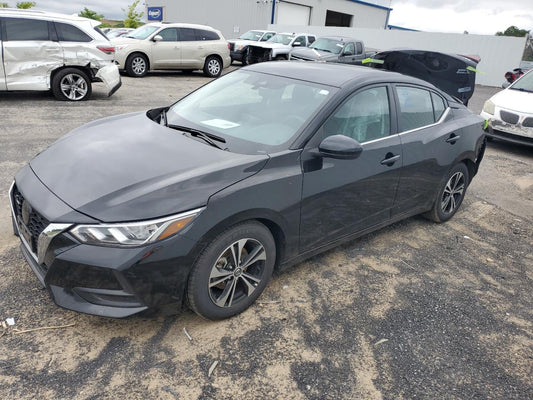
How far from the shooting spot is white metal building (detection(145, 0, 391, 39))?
32844 millimetres

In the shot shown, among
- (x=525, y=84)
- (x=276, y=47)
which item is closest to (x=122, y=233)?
(x=525, y=84)

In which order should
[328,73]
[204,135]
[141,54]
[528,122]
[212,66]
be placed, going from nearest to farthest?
[204,135], [328,73], [528,122], [141,54], [212,66]

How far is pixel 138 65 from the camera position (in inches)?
546

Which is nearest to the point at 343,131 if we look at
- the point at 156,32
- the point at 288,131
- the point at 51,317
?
the point at 288,131

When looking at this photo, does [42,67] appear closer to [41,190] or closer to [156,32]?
[156,32]

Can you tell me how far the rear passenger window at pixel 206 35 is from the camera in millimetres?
14720

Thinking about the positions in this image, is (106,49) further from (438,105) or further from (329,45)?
(329,45)

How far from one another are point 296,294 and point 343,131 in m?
1.28

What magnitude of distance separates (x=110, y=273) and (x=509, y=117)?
7.82m

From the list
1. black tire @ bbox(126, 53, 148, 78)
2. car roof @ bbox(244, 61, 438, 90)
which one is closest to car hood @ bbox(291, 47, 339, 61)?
black tire @ bbox(126, 53, 148, 78)

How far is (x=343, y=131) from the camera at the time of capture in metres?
3.35

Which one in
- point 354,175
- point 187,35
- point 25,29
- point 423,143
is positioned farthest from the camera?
point 187,35

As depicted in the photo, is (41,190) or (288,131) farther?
(288,131)

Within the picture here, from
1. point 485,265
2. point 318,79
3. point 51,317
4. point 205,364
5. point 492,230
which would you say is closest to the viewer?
point 205,364
